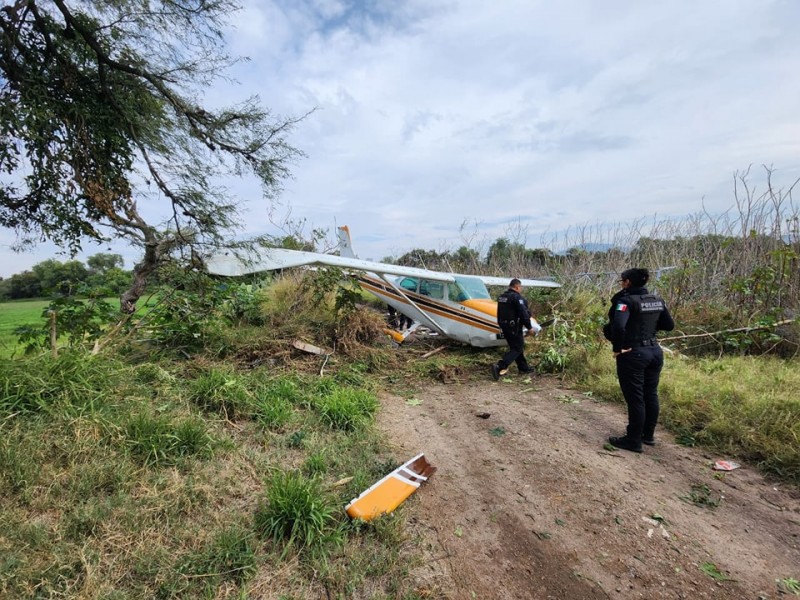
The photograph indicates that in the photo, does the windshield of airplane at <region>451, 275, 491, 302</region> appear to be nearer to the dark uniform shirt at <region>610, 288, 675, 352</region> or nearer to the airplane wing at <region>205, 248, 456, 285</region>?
the airplane wing at <region>205, 248, 456, 285</region>

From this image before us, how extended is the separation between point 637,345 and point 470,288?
4824mm

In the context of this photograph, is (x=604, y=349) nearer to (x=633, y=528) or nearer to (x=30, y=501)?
(x=633, y=528)

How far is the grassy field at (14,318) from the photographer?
4.19 m

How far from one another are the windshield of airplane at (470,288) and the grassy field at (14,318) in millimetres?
7215

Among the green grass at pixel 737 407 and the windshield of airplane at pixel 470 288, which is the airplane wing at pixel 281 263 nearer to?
the windshield of airplane at pixel 470 288

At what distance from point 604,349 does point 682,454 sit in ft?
10.5

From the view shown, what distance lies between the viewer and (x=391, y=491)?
117 inches

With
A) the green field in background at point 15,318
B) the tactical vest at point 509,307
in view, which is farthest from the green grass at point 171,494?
the tactical vest at point 509,307

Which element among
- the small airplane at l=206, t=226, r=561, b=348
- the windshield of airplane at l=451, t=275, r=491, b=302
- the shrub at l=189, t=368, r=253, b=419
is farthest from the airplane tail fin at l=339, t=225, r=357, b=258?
the shrub at l=189, t=368, r=253, b=419

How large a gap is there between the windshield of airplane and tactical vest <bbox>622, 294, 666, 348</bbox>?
176 inches

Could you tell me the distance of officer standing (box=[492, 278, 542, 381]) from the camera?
6.76 metres

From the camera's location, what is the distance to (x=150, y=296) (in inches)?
226

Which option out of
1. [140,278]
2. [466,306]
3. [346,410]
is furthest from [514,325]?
[140,278]

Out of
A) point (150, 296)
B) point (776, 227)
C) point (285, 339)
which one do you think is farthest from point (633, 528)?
point (776, 227)
